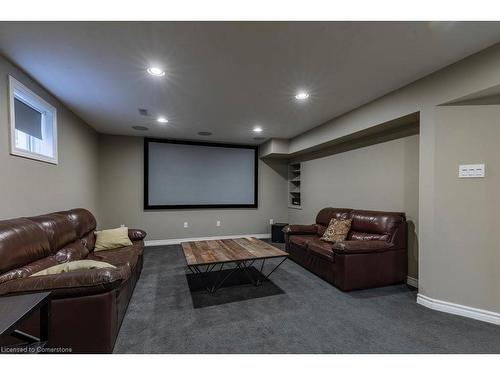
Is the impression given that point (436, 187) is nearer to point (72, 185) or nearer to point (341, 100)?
point (341, 100)

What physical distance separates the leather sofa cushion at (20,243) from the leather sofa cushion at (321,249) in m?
2.96

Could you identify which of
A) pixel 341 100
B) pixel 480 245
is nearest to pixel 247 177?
pixel 341 100

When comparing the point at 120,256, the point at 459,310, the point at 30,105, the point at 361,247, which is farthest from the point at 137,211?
the point at 459,310

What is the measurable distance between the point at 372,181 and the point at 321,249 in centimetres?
140

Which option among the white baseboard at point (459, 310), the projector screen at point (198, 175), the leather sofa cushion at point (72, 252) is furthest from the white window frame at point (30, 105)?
the white baseboard at point (459, 310)

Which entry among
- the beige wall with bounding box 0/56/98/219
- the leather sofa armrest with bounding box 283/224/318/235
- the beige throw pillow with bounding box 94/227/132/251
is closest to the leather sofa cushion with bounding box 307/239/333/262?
the leather sofa armrest with bounding box 283/224/318/235

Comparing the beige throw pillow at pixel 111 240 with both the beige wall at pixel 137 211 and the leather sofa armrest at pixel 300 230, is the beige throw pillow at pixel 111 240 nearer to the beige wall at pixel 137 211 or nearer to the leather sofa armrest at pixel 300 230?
the beige wall at pixel 137 211

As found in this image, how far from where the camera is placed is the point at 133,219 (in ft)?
15.5

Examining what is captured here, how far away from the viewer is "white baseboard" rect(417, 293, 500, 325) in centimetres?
197

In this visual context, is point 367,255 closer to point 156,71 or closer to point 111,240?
point 156,71

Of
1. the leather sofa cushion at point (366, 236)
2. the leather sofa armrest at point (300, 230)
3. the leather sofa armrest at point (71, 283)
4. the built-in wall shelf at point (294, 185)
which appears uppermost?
the built-in wall shelf at point (294, 185)

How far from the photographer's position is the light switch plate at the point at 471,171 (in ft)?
6.60

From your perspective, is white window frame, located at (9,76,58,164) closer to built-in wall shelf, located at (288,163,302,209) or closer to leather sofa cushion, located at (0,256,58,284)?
leather sofa cushion, located at (0,256,58,284)

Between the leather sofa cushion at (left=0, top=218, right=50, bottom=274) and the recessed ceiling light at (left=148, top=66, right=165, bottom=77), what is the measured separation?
171 cm
